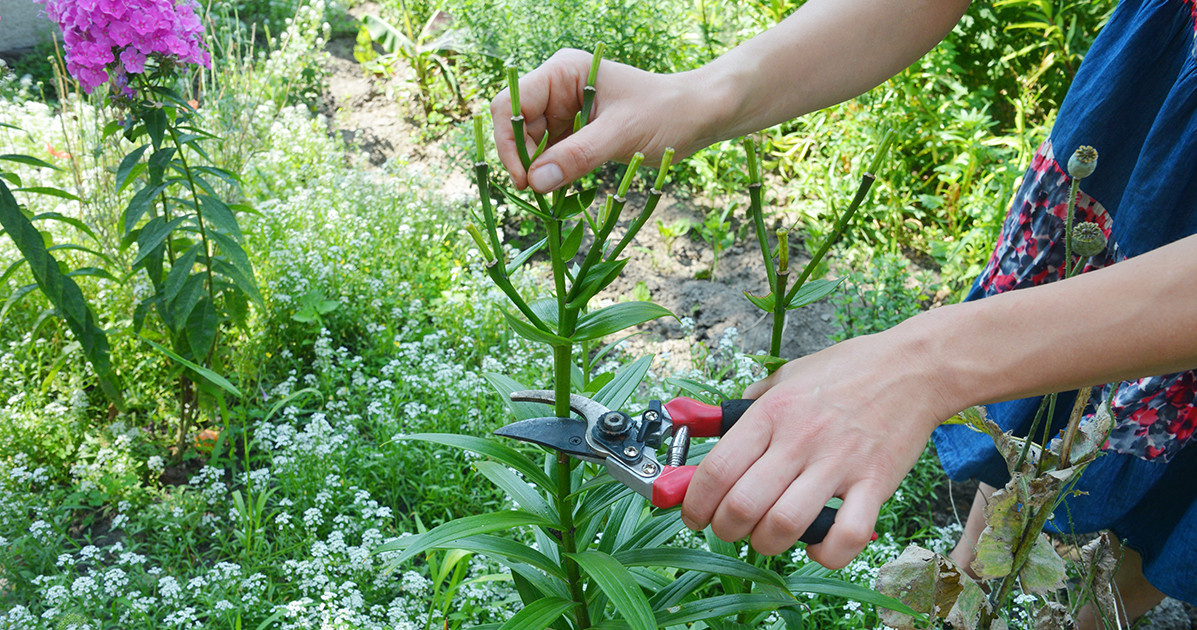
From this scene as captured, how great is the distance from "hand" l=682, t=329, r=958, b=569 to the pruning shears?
7.3 inches

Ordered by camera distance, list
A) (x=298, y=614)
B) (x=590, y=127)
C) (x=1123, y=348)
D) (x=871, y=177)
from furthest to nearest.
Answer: (x=298, y=614), (x=590, y=127), (x=871, y=177), (x=1123, y=348)

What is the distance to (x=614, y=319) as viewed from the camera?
1222 mm

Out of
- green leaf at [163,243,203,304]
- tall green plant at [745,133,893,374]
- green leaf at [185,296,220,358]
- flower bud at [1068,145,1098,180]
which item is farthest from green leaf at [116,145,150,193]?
flower bud at [1068,145,1098,180]

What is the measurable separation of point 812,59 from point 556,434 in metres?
0.90

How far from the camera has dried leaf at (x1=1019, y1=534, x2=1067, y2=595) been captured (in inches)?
40.6

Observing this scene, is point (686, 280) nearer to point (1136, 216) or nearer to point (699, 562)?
point (1136, 216)

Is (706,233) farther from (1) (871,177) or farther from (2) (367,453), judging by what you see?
(1) (871,177)

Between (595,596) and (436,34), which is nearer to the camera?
(595,596)

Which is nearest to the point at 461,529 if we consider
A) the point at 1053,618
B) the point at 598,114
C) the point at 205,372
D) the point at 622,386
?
the point at 622,386

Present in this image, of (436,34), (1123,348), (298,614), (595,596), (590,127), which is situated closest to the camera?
(1123,348)

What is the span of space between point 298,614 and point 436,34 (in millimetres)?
4327

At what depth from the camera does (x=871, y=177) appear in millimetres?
1068

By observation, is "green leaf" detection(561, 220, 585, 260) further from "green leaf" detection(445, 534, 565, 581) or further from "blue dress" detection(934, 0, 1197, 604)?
"blue dress" detection(934, 0, 1197, 604)

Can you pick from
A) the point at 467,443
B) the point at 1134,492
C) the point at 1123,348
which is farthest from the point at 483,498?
the point at 1123,348
